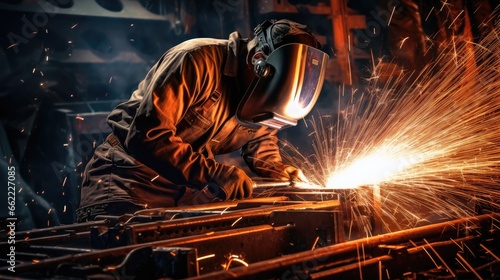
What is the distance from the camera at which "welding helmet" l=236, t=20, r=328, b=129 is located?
11.1 ft

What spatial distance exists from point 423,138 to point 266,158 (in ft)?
3.95

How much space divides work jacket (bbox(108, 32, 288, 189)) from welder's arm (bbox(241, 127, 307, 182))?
1.61ft

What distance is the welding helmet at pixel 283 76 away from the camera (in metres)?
3.37

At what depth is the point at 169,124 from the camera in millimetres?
3258

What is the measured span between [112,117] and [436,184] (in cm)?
220

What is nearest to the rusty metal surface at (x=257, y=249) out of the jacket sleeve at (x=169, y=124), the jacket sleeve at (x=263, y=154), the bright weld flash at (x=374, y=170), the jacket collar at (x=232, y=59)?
the jacket sleeve at (x=169, y=124)

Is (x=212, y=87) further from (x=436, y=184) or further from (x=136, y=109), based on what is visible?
(x=436, y=184)

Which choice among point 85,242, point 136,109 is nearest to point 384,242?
point 85,242

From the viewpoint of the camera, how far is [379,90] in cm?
508

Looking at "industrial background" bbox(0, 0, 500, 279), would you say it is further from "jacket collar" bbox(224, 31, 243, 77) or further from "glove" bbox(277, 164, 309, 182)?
"jacket collar" bbox(224, 31, 243, 77)

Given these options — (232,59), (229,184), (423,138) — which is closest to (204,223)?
(229,184)

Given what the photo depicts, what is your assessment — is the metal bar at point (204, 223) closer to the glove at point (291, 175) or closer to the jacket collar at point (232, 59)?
the jacket collar at point (232, 59)

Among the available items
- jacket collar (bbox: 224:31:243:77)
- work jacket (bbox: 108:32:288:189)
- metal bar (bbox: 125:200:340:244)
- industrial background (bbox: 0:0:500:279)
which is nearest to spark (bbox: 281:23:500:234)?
industrial background (bbox: 0:0:500:279)

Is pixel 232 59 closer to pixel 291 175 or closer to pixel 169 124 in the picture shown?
pixel 169 124
